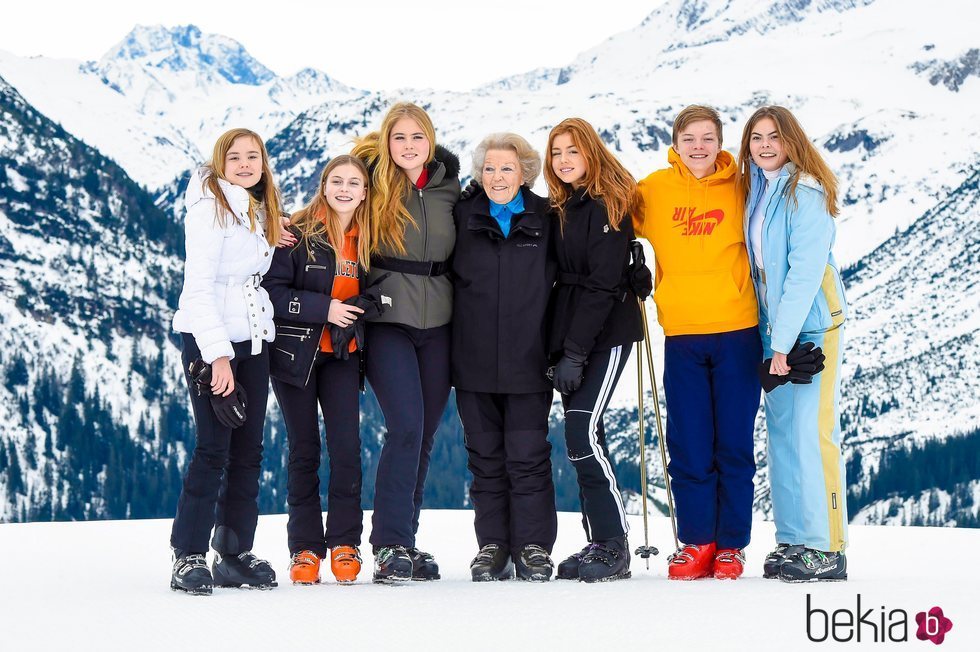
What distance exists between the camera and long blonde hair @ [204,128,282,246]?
5.43m

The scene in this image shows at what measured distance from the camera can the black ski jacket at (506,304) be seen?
19.0 feet

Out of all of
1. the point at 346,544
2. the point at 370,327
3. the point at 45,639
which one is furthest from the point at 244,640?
the point at 370,327

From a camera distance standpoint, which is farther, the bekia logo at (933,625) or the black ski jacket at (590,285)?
the black ski jacket at (590,285)

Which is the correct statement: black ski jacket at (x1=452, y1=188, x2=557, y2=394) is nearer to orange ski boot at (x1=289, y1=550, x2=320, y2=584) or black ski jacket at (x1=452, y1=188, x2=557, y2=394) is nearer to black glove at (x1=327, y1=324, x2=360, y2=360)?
black glove at (x1=327, y1=324, x2=360, y2=360)

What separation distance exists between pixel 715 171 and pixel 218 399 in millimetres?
3051

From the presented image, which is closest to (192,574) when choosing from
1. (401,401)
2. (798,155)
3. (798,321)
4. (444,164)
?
(401,401)

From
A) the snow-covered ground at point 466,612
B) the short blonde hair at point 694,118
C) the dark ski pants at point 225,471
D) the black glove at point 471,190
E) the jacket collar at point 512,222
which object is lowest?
the snow-covered ground at point 466,612

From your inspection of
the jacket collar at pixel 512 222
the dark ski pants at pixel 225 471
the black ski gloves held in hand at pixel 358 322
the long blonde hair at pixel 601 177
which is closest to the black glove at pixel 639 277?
the long blonde hair at pixel 601 177

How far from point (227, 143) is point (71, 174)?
198661 mm

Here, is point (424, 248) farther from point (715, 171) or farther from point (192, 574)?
point (192, 574)

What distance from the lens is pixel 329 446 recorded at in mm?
6000

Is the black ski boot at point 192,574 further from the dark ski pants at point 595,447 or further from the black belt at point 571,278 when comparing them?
the black belt at point 571,278

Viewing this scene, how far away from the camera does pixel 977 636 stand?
437 cm

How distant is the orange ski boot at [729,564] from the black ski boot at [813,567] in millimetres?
231
